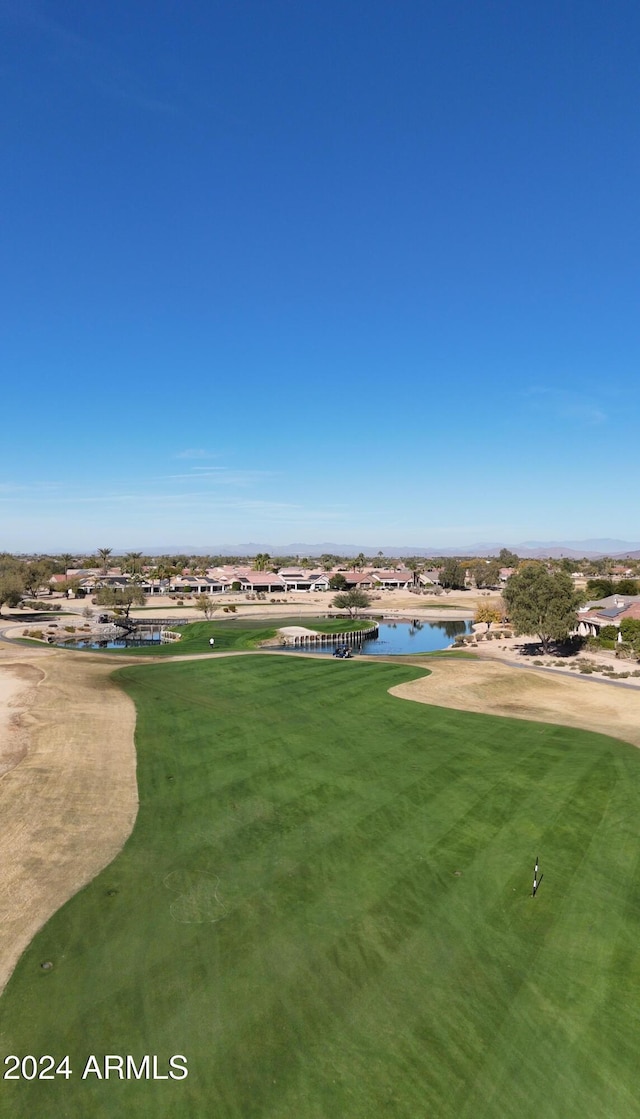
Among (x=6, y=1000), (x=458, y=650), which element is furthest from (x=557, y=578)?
(x=6, y=1000)

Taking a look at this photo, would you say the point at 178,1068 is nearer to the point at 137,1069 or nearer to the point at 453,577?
the point at 137,1069

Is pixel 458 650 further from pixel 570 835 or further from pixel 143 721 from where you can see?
pixel 570 835

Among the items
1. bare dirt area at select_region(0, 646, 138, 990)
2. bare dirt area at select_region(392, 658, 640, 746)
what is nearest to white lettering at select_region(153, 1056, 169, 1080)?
bare dirt area at select_region(0, 646, 138, 990)

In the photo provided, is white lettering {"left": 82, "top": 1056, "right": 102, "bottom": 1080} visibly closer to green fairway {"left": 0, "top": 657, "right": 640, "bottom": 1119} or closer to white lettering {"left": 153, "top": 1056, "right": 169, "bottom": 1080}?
green fairway {"left": 0, "top": 657, "right": 640, "bottom": 1119}

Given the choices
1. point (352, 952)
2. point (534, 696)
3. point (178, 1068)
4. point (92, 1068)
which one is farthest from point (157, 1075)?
point (534, 696)

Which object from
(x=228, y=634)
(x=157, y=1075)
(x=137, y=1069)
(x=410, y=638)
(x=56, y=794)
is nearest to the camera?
(x=157, y=1075)

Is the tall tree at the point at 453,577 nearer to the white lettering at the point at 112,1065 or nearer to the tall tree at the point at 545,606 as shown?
the tall tree at the point at 545,606
